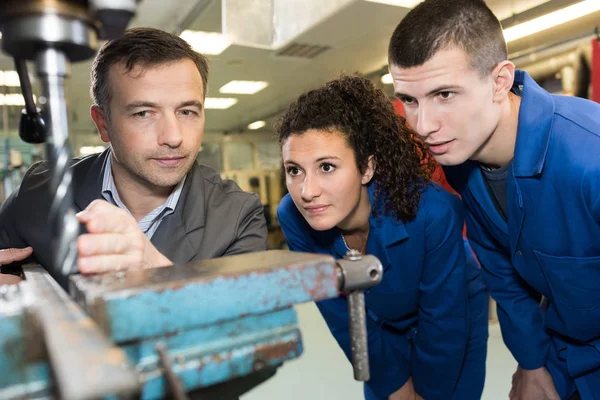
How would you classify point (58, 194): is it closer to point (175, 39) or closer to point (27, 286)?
point (27, 286)

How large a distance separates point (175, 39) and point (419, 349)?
1101 mm

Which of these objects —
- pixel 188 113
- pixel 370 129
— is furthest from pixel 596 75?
pixel 188 113

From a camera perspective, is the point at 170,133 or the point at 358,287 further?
the point at 170,133

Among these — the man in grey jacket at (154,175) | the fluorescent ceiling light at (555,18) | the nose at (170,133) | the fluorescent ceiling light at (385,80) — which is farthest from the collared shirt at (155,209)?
the fluorescent ceiling light at (385,80)

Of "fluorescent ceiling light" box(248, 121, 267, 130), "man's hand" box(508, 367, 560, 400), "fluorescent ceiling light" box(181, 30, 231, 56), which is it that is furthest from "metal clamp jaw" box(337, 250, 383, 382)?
"fluorescent ceiling light" box(248, 121, 267, 130)

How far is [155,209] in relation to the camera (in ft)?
3.46

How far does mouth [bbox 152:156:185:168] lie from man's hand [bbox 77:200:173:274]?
0.36m

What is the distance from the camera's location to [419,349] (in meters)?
1.36

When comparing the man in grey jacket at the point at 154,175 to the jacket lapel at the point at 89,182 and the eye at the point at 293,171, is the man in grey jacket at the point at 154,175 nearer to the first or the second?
the jacket lapel at the point at 89,182

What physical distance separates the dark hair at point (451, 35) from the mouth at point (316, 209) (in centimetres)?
41

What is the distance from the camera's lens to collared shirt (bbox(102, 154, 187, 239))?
3.37 feet

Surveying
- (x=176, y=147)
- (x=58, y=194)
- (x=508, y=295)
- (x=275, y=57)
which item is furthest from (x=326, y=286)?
(x=275, y=57)

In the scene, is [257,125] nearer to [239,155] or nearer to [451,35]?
[239,155]

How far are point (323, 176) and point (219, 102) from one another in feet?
18.9
